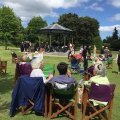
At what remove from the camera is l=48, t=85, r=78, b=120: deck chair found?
27.2ft

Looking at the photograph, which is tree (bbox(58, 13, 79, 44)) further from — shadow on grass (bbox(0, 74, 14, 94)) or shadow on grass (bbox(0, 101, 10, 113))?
shadow on grass (bbox(0, 101, 10, 113))

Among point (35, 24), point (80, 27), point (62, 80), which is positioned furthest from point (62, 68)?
point (35, 24)

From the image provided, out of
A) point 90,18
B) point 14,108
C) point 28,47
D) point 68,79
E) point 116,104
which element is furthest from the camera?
point 90,18

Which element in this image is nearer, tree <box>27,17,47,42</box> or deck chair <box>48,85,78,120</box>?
deck chair <box>48,85,78,120</box>

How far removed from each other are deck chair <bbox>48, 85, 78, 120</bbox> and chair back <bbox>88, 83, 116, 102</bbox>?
0.41 meters

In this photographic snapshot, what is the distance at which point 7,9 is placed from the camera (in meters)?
70.4

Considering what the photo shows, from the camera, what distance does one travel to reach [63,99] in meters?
8.53

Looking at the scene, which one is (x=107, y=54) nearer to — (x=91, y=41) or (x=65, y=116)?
(x=65, y=116)

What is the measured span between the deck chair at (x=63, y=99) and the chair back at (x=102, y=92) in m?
0.41

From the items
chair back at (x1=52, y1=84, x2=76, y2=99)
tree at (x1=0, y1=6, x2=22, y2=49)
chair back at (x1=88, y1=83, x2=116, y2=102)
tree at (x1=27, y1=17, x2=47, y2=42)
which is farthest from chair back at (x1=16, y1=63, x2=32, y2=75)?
tree at (x1=27, y1=17, x2=47, y2=42)

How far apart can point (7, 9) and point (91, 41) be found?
26069 mm

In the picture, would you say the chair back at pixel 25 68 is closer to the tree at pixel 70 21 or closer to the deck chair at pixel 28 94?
the deck chair at pixel 28 94

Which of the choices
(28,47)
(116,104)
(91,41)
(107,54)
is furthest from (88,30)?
(116,104)

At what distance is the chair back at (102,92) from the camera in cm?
816
